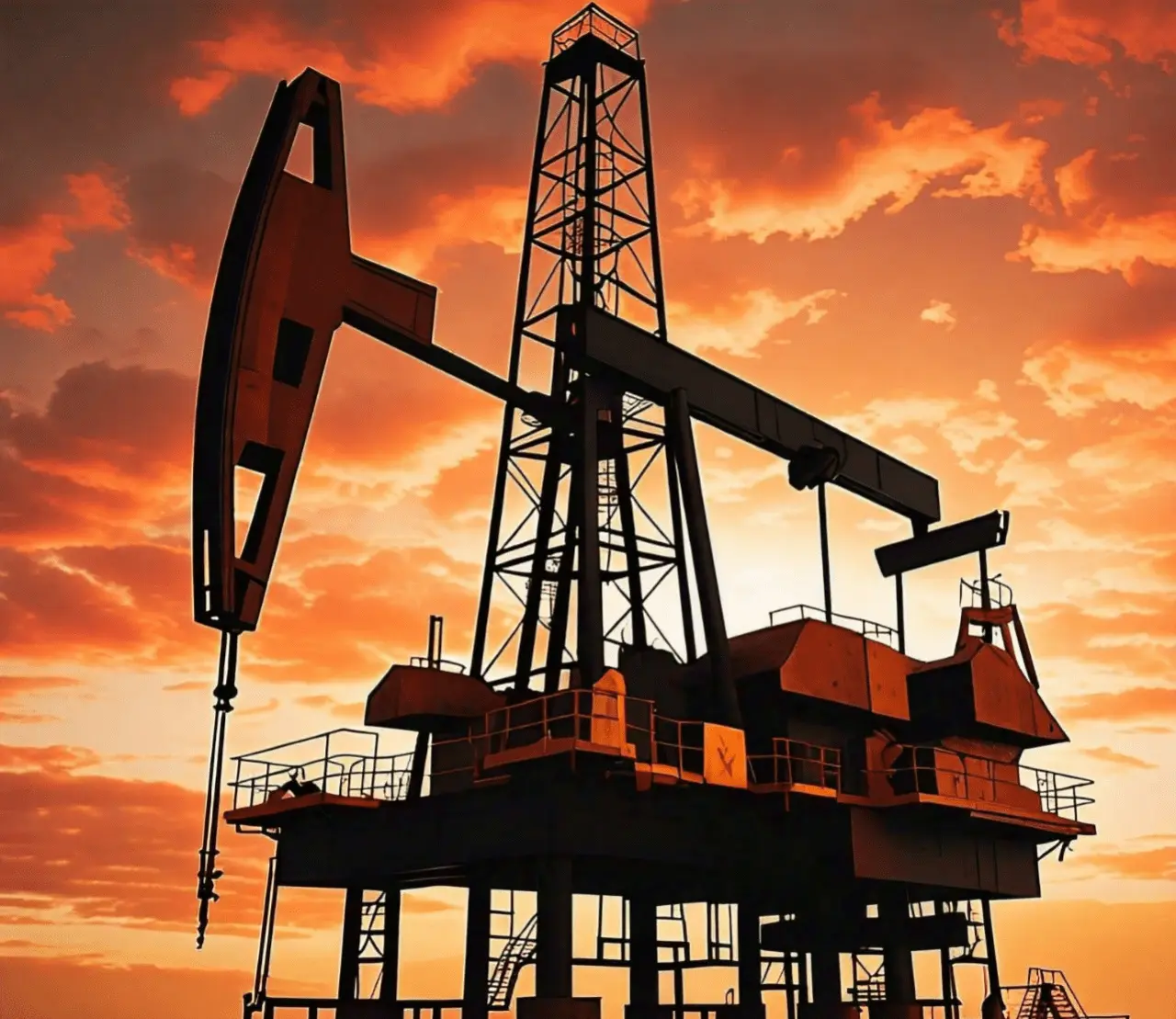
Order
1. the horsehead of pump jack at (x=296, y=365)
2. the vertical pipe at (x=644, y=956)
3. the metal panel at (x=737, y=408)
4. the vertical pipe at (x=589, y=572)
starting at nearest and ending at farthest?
the horsehead of pump jack at (x=296, y=365) → the vertical pipe at (x=589, y=572) → the metal panel at (x=737, y=408) → the vertical pipe at (x=644, y=956)

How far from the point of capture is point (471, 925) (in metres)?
35.9

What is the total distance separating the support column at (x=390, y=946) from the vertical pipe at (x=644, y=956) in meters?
6.77

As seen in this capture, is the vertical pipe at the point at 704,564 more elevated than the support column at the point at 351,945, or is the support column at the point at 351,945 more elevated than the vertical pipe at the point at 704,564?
the vertical pipe at the point at 704,564

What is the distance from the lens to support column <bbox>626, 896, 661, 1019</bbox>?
129ft

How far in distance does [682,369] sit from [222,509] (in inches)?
524

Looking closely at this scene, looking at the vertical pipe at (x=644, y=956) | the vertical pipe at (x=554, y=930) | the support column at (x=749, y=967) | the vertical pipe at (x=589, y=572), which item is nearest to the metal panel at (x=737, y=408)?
the vertical pipe at (x=589, y=572)

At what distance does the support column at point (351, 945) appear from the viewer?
35469 mm

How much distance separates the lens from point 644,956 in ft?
132

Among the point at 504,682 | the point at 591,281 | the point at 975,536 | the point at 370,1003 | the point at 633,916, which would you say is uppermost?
the point at 591,281

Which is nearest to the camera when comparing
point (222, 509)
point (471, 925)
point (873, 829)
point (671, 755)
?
point (222, 509)

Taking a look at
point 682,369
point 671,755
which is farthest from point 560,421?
point 671,755

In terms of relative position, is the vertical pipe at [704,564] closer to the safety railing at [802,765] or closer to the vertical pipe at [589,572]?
the safety railing at [802,765]

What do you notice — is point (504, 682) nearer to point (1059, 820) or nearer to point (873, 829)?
point (873, 829)

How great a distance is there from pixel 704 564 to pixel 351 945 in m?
13.1
